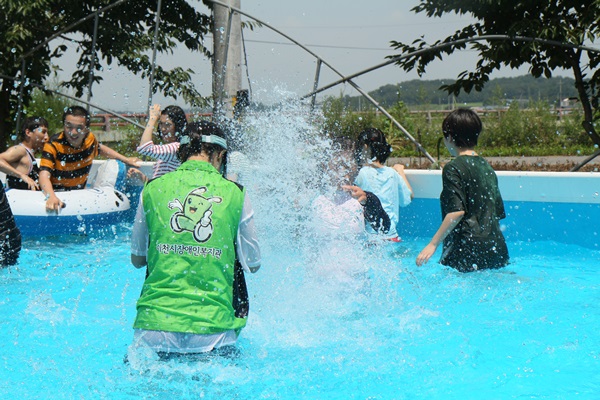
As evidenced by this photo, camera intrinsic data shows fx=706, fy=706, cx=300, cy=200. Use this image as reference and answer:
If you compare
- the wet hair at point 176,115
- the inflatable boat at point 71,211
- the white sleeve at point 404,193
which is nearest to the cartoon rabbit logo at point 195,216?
the wet hair at point 176,115

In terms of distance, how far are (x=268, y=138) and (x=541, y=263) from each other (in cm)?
291

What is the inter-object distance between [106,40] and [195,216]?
32.6 feet

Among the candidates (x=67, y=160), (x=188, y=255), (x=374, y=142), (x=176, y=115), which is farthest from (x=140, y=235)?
(x=67, y=160)

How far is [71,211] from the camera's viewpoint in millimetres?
7672

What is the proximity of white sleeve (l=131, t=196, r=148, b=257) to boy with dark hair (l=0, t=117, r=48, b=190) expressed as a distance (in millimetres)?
5018

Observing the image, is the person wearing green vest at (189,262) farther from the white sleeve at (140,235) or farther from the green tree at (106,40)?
the green tree at (106,40)

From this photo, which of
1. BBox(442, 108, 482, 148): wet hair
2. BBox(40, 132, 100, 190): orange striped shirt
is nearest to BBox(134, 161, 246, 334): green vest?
BBox(442, 108, 482, 148): wet hair

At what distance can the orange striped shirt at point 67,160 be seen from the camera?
24.8 feet

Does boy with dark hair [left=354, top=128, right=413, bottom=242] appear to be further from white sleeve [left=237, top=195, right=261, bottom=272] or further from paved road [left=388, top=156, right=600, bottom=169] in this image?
paved road [left=388, top=156, right=600, bottom=169]

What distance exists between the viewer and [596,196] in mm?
6754

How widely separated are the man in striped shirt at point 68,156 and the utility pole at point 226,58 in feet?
6.45

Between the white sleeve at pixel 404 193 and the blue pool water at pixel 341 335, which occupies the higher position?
the white sleeve at pixel 404 193

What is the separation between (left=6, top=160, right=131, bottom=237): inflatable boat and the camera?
7504 mm

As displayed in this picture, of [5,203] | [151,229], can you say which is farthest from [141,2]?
[151,229]
